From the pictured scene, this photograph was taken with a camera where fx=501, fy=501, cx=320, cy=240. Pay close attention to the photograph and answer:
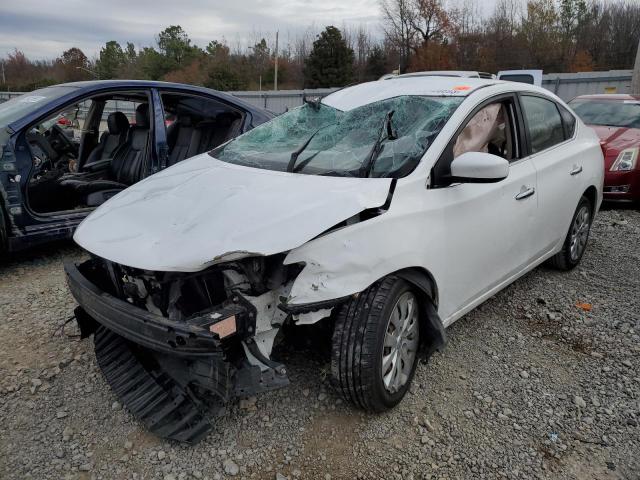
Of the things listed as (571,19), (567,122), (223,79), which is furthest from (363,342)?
(571,19)

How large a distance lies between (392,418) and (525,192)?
1.71 metres

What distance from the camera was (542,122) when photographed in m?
3.67

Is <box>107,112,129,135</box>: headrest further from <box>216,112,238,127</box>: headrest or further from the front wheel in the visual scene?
the front wheel

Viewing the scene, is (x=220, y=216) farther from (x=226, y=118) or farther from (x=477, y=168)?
(x=226, y=118)

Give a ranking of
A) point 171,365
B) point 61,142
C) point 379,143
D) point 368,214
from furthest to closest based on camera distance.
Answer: point 61,142, point 379,143, point 171,365, point 368,214

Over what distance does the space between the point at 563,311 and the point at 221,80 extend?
1481 inches

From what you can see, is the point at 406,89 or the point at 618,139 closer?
the point at 406,89

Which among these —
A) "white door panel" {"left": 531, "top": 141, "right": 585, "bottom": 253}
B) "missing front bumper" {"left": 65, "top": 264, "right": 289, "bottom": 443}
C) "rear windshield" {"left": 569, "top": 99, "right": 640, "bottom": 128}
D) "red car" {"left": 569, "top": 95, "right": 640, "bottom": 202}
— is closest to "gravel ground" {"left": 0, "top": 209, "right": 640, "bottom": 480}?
"missing front bumper" {"left": 65, "top": 264, "right": 289, "bottom": 443}

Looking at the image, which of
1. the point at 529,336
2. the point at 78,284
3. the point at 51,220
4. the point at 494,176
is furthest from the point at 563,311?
the point at 51,220

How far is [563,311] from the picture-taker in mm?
3703

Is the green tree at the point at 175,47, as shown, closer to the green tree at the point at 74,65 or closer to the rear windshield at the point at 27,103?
the green tree at the point at 74,65

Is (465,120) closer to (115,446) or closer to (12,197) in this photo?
(115,446)

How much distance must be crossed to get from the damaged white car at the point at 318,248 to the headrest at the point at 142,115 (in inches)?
84.4

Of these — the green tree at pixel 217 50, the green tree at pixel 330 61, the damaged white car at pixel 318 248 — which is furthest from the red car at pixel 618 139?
the green tree at pixel 217 50
